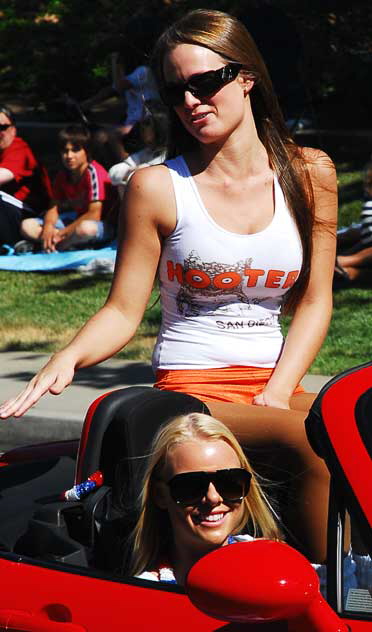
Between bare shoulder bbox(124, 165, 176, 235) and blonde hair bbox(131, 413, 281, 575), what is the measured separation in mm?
811

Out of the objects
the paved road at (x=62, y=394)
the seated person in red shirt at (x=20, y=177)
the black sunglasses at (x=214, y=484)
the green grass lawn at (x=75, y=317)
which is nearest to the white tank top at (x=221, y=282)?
the black sunglasses at (x=214, y=484)

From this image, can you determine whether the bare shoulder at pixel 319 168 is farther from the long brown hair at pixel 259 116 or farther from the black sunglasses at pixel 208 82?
the black sunglasses at pixel 208 82

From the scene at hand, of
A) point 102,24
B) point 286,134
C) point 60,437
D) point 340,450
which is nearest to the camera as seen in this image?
point 340,450

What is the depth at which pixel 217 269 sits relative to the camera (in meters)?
3.40

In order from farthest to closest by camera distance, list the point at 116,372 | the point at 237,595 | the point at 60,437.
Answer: the point at 116,372
the point at 60,437
the point at 237,595

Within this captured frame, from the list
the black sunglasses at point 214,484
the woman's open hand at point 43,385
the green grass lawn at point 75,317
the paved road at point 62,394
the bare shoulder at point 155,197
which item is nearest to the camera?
the black sunglasses at point 214,484

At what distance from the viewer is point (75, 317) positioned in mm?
9258

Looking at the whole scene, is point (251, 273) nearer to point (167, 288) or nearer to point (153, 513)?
point (167, 288)

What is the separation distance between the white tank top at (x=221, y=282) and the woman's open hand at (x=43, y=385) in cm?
43

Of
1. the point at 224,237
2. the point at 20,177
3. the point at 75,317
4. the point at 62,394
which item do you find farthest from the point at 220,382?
the point at 20,177

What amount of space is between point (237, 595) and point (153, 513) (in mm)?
945

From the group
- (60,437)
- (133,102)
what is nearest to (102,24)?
(133,102)

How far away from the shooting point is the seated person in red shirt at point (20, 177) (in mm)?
11742

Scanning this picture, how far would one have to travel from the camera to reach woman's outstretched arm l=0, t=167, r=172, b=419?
3.41 meters
